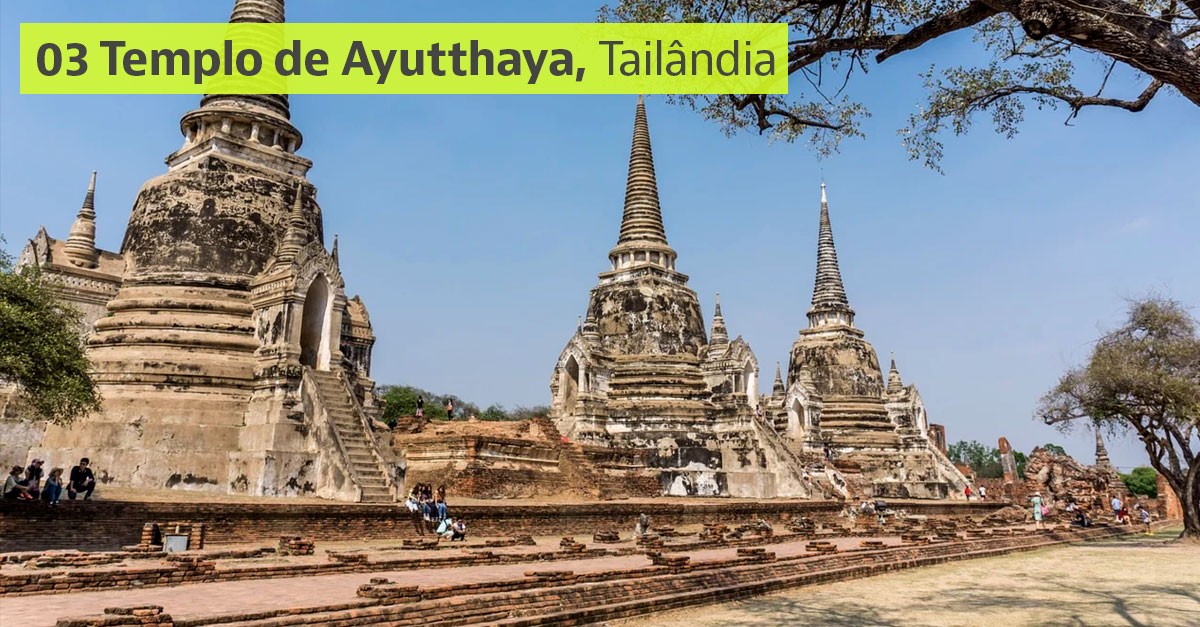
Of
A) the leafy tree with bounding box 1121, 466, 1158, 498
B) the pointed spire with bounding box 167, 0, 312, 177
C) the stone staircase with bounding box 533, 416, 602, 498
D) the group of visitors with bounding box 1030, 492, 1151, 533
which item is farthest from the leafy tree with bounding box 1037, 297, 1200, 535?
the leafy tree with bounding box 1121, 466, 1158, 498

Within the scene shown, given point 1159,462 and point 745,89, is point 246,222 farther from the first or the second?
point 1159,462

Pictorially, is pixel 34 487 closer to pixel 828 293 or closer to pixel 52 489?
pixel 52 489

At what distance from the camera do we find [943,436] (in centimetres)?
5969

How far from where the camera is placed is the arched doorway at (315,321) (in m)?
19.8

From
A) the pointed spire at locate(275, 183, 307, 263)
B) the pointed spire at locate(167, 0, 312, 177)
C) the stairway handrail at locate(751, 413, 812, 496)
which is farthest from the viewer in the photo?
the stairway handrail at locate(751, 413, 812, 496)

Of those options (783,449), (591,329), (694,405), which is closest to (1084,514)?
(783,449)

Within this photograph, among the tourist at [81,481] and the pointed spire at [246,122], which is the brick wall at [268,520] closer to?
the tourist at [81,481]

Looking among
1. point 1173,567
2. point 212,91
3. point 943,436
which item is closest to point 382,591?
point 1173,567

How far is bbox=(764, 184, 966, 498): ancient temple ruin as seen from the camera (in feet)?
125

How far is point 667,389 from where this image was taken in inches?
1177

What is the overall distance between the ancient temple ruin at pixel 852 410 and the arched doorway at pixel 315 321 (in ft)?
75.5

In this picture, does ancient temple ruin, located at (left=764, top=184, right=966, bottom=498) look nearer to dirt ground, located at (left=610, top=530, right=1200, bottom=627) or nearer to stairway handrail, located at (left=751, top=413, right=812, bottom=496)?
stairway handrail, located at (left=751, top=413, right=812, bottom=496)

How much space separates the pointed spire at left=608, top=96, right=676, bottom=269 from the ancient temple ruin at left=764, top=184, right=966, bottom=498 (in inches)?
387

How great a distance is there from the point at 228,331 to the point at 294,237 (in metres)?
2.64
